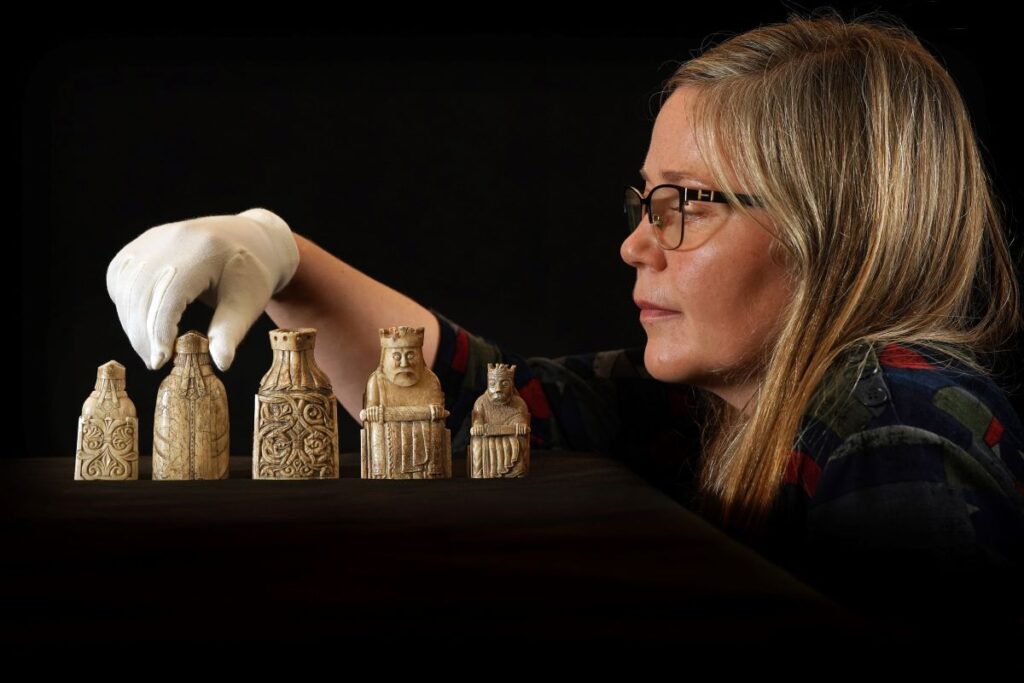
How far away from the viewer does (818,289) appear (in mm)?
1609

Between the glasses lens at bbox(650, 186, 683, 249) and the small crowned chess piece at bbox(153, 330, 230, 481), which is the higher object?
the glasses lens at bbox(650, 186, 683, 249)

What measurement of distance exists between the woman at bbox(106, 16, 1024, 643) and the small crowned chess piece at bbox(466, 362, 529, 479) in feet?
0.86

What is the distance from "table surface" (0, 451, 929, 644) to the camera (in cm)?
Answer: 89

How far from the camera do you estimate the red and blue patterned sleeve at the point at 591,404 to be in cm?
202

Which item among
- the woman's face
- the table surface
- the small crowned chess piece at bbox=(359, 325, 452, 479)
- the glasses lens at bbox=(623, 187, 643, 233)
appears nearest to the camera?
the table surface

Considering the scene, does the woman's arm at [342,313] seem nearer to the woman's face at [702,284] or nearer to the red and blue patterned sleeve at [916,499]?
the woman's face at [702,284]

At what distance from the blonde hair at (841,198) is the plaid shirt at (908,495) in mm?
44

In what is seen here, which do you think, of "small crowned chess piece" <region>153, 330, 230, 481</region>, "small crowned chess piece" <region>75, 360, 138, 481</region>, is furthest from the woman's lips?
"small crowned chess piece" <region>75, 360, 138, 481</region>

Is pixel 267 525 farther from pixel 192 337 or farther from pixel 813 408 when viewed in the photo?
pixel 813 408

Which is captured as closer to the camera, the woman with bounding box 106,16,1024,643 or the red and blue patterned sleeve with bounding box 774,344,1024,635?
the red and blue patterned sleeve with bounding box 774,344,1024,635

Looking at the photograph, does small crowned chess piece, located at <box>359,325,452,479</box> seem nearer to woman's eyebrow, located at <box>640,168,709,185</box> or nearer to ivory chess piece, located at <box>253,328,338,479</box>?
ivory chess piece, located at <box>253,328,338,479</box>

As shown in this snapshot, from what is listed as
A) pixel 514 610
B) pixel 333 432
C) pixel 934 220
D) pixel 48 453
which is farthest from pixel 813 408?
pixel 48 453

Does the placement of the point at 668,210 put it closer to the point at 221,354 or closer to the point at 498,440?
the point at 498,440

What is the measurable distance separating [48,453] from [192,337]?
1.15 m
